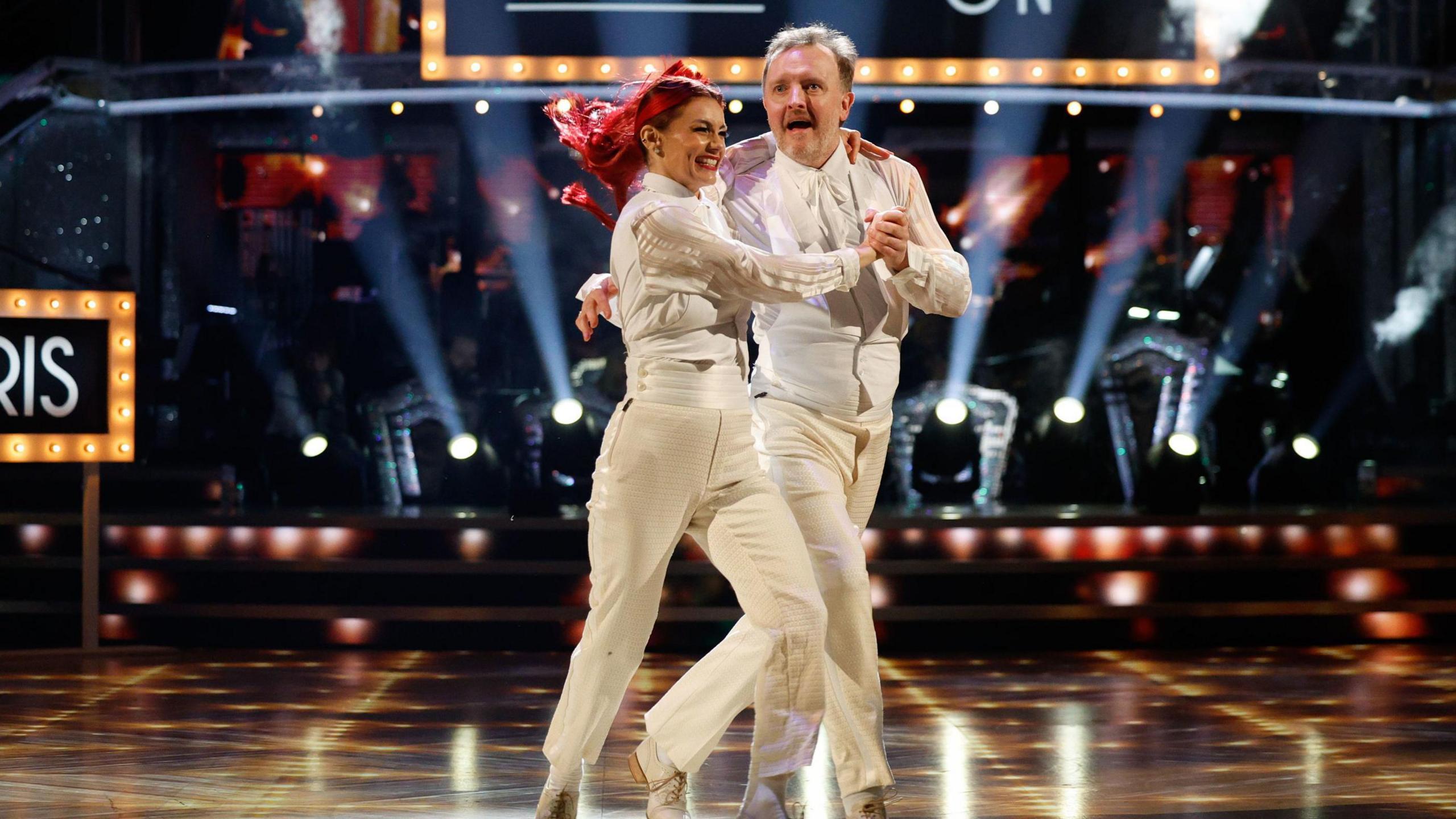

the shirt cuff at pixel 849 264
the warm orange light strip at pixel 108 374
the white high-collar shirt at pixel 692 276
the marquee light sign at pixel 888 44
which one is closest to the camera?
the white high-collar shirt at pixel 692 276

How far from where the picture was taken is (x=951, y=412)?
27.2 feet

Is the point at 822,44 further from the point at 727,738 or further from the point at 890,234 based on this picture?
the point at 727,738

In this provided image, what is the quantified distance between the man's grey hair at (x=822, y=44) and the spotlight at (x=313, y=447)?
5.62 meters

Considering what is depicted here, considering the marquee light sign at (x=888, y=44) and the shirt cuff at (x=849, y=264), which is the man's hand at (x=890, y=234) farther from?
the marquee light sign at (x=888, y=44)

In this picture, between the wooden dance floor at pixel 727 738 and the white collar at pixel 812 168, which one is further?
the wooden dance floor at pixel 727 738

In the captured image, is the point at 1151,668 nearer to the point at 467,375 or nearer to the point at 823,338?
the point at 823,338

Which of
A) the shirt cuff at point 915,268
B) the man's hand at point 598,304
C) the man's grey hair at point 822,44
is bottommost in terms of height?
the man's hand at point 598,304

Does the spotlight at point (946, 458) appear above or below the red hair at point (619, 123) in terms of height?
below

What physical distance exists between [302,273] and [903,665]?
5509 millimetres

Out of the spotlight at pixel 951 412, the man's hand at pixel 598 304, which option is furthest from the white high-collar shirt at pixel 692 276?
the spotlight at pixel 951 412

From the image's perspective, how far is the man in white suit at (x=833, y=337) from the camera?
3.09 m

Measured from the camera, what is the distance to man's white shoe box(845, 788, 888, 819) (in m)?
3.06

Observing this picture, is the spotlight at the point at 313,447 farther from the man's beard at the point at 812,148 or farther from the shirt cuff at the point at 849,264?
the shirt cuff at the point at 849,264

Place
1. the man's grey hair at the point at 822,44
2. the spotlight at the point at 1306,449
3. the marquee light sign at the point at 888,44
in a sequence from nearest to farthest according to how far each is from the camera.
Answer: the man's grey hair at the point at 822,44 < the marquee light sign at the point at 888,44 < the spotlight at the point at 1306,449
